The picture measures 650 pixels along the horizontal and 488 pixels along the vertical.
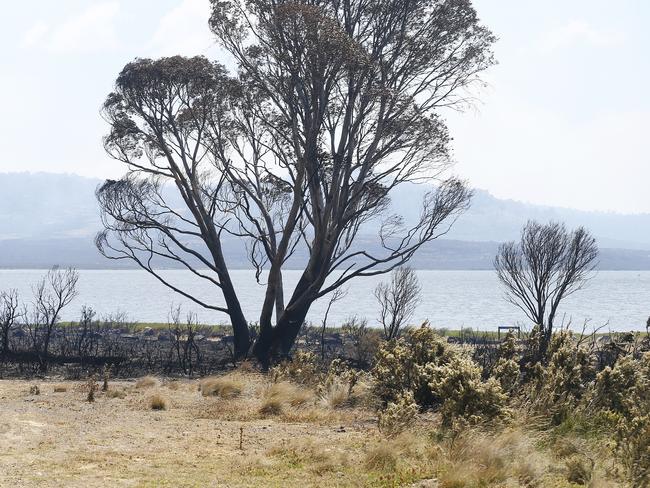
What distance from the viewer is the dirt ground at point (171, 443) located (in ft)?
33.3

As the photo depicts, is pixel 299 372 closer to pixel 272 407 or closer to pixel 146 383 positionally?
pixel 146 383

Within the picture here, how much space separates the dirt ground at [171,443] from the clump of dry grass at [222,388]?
0.45 metres

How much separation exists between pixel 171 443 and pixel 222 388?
6806 mm

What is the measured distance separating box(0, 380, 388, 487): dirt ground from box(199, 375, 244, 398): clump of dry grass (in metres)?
0.45

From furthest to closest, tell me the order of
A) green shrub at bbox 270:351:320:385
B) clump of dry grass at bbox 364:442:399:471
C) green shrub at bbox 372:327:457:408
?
1. green shrub at bbox 270:351:320:385
2. green shrub at bbox 372:327:457:408
3. clump of dry grass at bbox 364:442:399:471

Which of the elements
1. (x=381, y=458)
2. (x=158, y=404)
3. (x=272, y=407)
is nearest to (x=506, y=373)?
(x=381, y=458)

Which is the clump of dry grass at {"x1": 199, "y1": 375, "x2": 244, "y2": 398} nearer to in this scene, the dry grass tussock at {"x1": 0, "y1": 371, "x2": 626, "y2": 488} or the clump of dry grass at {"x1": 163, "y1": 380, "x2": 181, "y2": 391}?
the clump of dry grass at {"x1": 163, "y1": 380, "x2": 181, "y2": 391}

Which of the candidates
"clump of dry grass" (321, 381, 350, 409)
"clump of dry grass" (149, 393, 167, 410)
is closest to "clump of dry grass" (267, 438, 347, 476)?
"clump of dry grass" (321, 381, 350, 409)

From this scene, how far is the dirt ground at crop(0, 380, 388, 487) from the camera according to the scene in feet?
33.3

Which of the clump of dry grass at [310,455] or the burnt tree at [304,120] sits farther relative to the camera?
the burnt tree at [304,120]

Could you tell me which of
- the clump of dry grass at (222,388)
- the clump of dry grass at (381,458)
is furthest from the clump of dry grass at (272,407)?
the clump of dry grass at (381,458)

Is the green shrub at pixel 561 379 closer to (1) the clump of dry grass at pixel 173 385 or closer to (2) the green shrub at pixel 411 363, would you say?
(2) the green shrub at pixel 411 363

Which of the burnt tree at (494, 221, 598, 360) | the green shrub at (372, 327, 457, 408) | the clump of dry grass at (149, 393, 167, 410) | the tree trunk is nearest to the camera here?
the green shrub at (372, 327, 457, 408)

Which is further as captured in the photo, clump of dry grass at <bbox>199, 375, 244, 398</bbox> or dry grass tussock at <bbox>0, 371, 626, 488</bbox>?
clump of dry grass at <bbox>199, 375, 244, 398</bbox>
